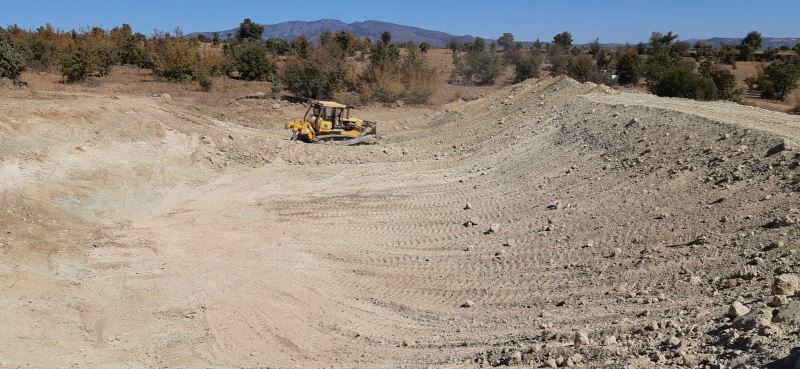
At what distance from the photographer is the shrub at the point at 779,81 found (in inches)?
1342

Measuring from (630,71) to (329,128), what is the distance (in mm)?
27389

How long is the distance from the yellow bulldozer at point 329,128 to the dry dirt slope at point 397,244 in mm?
823

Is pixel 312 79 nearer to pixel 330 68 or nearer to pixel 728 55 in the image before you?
pixel 330 68

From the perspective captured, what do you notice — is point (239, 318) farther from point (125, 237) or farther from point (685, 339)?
point (685, 339)

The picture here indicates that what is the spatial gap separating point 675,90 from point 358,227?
703 inches

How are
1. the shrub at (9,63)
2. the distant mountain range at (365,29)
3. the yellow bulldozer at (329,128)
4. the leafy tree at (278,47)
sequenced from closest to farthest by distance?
1. the yellow bulldozer at (329,128)
2. the shrub at (9,63)
3. the leafy tree at (278,47)
4. the distant mountain range at (365,29)

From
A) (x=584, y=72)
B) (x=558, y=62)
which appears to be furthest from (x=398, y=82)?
(x=558, y=62)

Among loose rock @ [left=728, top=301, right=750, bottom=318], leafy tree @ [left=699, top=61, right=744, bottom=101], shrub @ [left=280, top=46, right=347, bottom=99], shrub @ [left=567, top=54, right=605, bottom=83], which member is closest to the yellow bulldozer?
shrub @ [left=280, top=46, right=347, bottom=99]

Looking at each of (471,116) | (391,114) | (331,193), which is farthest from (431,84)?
(331,193)

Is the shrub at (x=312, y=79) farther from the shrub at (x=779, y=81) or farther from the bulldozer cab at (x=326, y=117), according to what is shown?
the shrub at (x=779, y=81)

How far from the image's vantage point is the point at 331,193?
54.2 ft

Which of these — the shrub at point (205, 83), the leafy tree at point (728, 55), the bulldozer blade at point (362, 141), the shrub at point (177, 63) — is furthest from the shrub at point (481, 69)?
the leafy tree at point (728, 55)

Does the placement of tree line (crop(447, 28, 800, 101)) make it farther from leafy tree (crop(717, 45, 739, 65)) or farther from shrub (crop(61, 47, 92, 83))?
shrub (crop(61, 47, 92, 83))

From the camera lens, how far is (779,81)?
34.5 meters
